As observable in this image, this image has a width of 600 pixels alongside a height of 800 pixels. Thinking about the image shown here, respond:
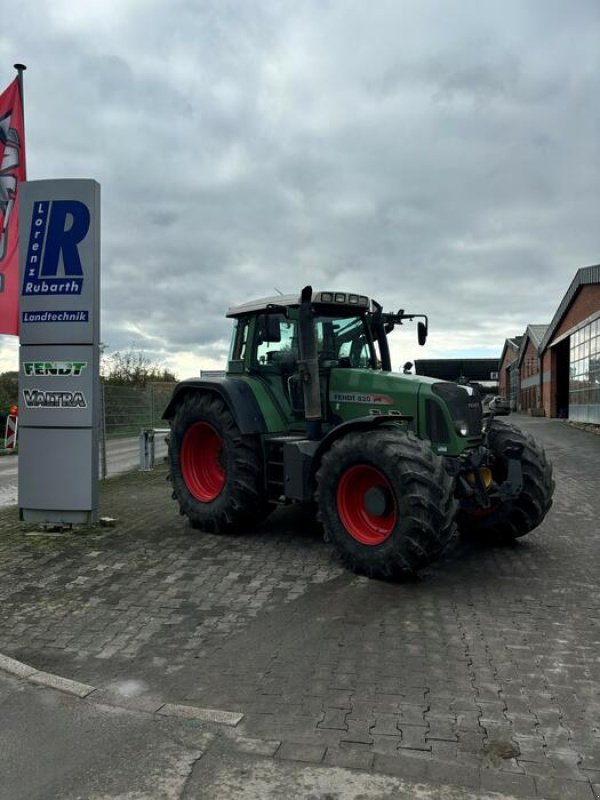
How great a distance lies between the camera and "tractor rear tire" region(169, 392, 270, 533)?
7148 mm

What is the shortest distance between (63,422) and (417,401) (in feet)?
13.4

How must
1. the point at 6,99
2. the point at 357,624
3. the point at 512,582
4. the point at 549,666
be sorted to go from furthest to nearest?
1. the point at 6,99
2. the point at 512,582
3. the point at 357,624
4. the point at 549,666

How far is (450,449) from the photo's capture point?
6074mm

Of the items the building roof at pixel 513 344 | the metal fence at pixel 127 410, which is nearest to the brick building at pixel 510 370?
the building roof at pixel 513 344

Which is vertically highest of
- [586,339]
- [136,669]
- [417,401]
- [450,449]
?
[586,339]

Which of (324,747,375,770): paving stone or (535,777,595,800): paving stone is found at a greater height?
(324,747,375,770): paving stone

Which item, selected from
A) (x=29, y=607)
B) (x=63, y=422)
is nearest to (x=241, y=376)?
(x=63, y=422)

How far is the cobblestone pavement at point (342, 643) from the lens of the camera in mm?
3064

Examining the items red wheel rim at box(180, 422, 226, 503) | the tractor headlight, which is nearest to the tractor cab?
the tractor headlight

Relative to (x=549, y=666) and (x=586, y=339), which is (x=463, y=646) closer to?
(x=549, y=666)

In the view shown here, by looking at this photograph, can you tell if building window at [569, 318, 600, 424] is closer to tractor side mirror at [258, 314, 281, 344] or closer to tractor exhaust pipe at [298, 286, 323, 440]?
tractor side mirror at [258, 314, 281, 344]

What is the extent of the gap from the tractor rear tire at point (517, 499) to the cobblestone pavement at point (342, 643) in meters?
0.24

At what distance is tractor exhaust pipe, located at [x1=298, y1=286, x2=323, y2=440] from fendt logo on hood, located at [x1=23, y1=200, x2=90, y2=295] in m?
2.75

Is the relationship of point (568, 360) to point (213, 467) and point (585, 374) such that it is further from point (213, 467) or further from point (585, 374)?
point (213, 467)
